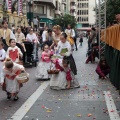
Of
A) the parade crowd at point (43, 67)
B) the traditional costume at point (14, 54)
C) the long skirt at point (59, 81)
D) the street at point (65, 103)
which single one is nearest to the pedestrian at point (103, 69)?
the street at point (65, 103)

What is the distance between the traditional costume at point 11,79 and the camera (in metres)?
9.19

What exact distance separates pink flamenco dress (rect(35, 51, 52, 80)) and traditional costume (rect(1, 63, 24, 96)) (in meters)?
3.56

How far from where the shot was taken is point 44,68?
42.4 ft

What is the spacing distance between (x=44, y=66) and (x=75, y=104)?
4.42 metres

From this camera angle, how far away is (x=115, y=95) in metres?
9.77

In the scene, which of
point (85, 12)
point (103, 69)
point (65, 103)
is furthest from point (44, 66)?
point (85, 12)

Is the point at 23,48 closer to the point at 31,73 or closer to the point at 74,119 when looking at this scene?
the point at 31,73

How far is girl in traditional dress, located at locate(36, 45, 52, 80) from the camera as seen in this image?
12.8 metres

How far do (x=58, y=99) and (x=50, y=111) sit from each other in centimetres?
134

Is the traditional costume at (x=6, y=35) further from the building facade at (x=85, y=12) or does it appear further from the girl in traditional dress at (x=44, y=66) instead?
the building facade at (x=85, y=12)

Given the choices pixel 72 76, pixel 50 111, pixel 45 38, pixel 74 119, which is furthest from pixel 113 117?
pixel 45 38

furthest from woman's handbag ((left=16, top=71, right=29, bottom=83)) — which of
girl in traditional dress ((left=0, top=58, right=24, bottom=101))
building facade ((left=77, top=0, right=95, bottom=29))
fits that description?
building facade ((left=77, top=0, right=95, bottom=29))

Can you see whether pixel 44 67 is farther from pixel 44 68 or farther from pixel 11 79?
pixel 11 79

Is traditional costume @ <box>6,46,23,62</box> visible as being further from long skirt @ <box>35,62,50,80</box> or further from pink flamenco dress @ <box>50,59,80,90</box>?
pink flamenco dress @ <box>50,59,80,90</box>
